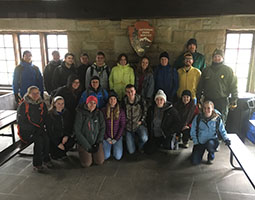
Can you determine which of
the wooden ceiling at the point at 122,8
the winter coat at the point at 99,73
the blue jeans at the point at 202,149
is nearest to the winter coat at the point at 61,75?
the winter coat at the point at 99,73

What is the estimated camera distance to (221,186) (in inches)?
108

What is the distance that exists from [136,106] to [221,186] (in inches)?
63.2

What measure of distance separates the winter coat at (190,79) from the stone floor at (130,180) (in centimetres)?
113

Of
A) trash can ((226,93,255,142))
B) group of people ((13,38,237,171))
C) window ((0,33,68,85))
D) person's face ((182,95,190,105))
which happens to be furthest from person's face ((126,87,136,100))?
window ((0,33,68,85))

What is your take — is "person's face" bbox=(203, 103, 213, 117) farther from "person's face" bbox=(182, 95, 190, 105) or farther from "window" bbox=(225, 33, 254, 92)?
"window" bbox=(225, 33, 254, 92)

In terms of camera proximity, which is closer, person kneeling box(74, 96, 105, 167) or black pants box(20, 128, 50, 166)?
black pants box(20, 128, 50, 166)

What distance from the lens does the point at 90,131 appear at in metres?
3.29

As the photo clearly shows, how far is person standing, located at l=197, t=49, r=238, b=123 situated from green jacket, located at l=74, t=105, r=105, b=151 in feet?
5.87

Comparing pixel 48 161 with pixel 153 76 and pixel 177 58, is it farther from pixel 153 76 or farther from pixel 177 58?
pixel 177 58

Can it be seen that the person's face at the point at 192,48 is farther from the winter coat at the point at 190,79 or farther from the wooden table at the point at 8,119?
the wooden table at the point at 8,119

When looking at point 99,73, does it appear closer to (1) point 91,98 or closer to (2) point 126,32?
(1) point 91,98

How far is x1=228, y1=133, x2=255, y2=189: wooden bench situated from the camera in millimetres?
2372

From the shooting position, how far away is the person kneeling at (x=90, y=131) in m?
3.26

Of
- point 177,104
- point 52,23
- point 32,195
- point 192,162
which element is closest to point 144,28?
point 177,104
